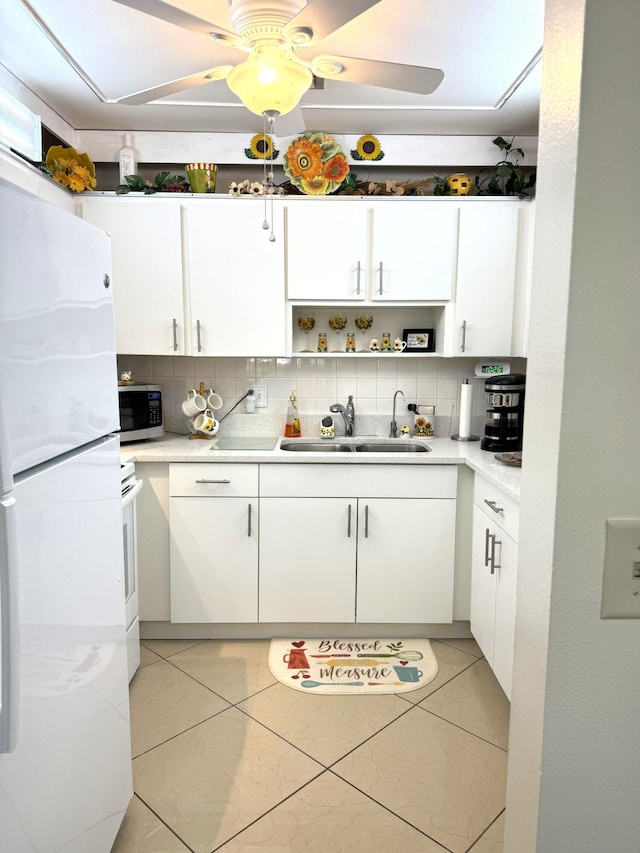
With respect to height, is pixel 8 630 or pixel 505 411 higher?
pixel 505 411

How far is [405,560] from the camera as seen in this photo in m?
2.86

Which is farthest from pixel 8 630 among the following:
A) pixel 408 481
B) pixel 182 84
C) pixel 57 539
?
pixel 408 481

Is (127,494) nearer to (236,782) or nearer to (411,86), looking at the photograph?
(236,782)

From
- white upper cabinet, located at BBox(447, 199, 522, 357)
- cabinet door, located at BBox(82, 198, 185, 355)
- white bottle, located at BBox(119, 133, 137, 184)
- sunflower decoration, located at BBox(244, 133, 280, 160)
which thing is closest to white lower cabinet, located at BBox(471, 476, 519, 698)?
white upper cabinet, located at BBox(447, 199, 522, 357)

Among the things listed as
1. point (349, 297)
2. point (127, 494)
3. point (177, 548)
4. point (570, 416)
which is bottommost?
point (177, 548)

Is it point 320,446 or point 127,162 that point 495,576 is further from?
point 127,162

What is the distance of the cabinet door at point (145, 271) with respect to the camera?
2.92 metres

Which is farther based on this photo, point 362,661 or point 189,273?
point 189,273

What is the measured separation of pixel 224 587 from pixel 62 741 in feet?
5.31

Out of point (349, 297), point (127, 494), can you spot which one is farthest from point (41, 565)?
point (349, 297)

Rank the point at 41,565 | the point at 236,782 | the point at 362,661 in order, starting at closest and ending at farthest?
the point at 41,565 → the point at 236,782 → the point at 362,661

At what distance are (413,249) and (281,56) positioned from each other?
1.42 meters

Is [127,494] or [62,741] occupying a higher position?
[127,494]

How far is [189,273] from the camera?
2947mm
